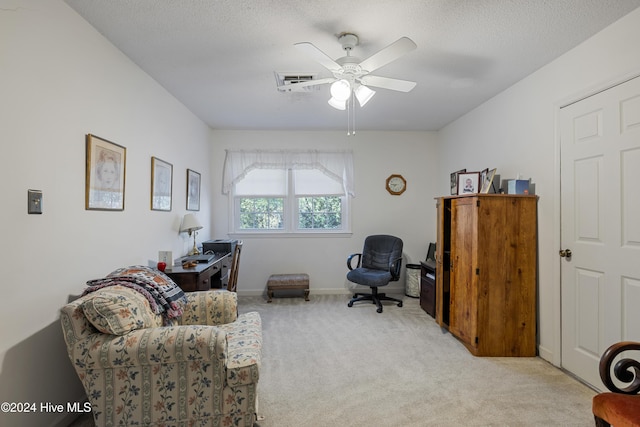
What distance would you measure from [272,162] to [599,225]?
12.8 ft

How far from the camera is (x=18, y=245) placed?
1599mm

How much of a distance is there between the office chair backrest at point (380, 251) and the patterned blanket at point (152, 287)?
2.96 metres

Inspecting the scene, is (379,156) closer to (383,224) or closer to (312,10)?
(383,224)

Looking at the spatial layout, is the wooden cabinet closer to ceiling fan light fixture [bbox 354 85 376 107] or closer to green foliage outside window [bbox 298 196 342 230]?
ceiling fan light fixture [bbox 354 85 376 107]

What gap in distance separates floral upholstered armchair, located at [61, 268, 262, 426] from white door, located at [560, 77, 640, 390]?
2414 millimetres

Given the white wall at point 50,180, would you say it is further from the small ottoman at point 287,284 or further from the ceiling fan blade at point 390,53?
the small ottoman at point 287,284

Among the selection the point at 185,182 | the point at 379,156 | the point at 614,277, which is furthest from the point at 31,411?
the point at 379,156

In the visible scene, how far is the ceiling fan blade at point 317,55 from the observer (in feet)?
6.29

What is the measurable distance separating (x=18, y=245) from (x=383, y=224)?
430 centimetres

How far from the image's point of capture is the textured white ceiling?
77.5 inches

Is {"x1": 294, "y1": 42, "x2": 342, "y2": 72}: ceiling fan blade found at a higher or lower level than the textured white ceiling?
lower

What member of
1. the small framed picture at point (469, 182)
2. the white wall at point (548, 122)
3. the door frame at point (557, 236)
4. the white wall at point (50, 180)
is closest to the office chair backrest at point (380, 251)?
the small framed picture at point (469, 182)

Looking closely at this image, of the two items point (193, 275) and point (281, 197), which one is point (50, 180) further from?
point (281, 197)

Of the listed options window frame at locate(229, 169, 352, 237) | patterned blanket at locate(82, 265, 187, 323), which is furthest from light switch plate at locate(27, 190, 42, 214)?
window frame at locate(229, 169, 352, 237)
